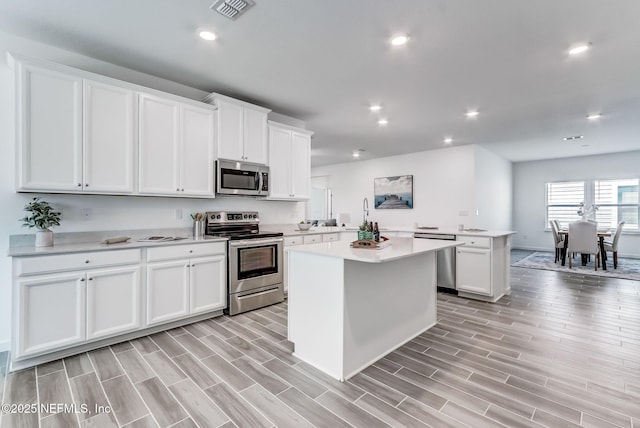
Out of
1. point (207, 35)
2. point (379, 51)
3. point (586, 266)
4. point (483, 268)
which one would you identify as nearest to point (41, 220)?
point (207, 35)

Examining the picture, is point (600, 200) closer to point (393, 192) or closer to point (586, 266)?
point (586, 266)

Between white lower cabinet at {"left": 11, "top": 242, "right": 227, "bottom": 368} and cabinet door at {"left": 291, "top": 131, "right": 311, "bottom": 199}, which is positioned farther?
cabinet door at {"left": 291, "top": 131, "right": 311, "bottom": 199}

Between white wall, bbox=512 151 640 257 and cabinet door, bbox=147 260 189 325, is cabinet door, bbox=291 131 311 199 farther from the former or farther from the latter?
white wall, bbox=512 151 640 257

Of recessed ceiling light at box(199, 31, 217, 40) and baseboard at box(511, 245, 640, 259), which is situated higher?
recessed ceiling light at box(199, 31, 217, 40)

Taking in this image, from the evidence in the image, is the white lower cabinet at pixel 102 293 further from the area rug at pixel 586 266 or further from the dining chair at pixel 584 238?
the dining chair at pixel 584 238

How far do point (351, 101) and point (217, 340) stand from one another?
3.27m

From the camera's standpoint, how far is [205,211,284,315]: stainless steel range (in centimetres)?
349

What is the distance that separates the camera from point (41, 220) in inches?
99.7

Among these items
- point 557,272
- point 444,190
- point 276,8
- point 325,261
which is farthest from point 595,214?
point 276,8

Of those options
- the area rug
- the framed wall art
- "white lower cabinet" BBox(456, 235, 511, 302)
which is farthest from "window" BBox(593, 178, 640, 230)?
"white lower cabinet" BBox(456, 235, 511, 302)

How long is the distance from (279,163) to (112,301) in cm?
257

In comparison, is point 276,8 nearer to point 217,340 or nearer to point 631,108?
point 217,340

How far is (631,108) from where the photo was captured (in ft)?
14.0

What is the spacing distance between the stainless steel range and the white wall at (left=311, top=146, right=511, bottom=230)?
4.41m
